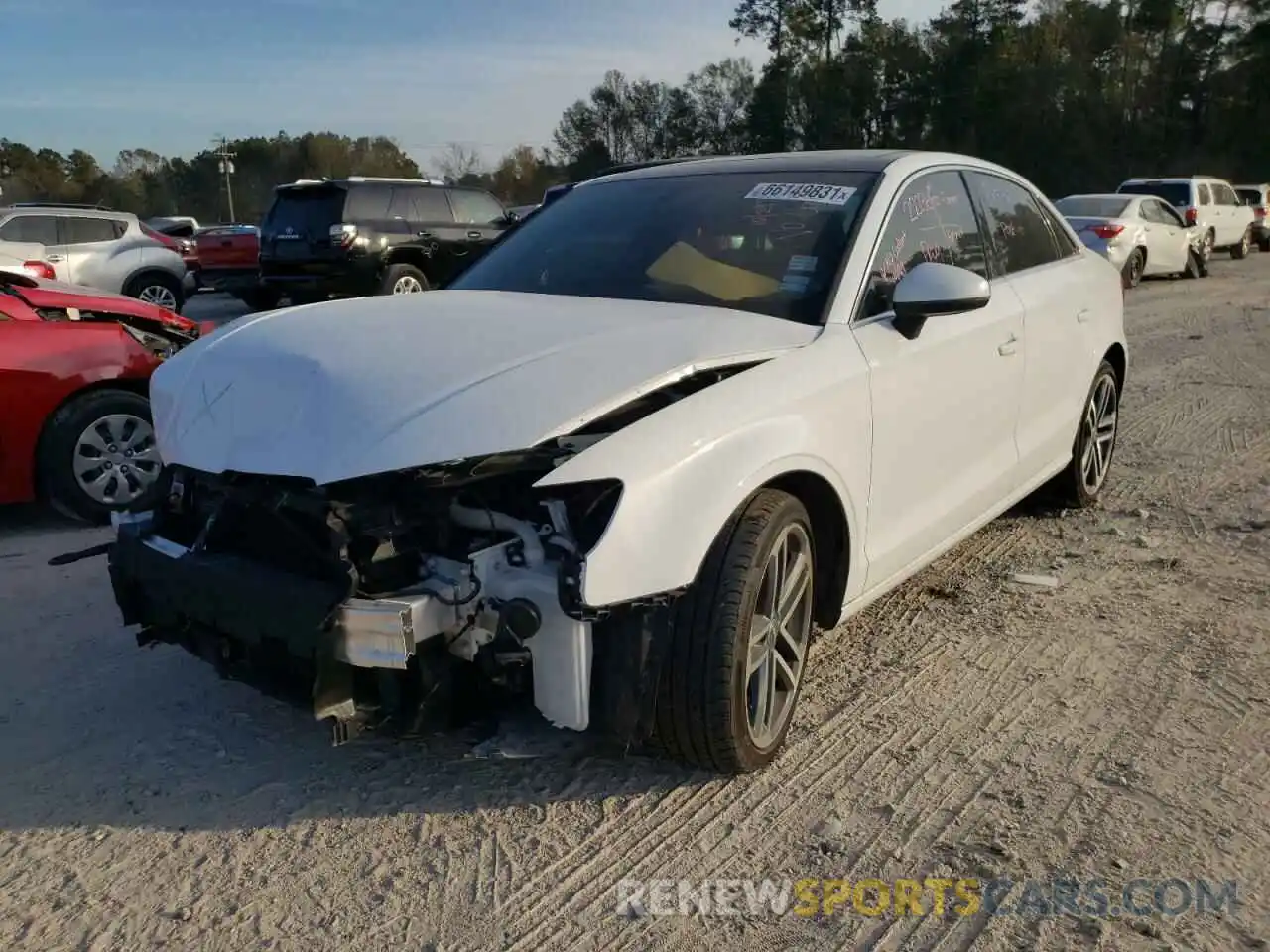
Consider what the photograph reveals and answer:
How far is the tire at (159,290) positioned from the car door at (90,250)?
25 cm

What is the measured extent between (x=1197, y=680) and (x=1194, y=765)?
642mm

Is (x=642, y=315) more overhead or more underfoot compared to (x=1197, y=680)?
more overhead

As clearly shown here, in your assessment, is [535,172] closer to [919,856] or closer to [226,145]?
[226,145]

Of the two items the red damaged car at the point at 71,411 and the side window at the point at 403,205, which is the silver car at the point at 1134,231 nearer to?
the side window at the point at 403,205

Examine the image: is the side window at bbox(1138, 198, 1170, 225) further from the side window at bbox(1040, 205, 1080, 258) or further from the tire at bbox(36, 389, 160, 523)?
the tire at bbox(36, 389, 160, 523)

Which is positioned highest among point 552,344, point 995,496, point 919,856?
point 552,344

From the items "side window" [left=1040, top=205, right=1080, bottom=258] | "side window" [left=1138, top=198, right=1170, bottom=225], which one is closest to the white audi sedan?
"side window" [left=1040, top=205, right=1080, bottom=258]

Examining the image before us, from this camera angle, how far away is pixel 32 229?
49.0 ft

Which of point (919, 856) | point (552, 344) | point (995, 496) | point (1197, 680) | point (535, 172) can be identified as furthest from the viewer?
point (535, 172)

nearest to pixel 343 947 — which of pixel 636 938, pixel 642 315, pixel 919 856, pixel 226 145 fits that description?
pixel 636 938

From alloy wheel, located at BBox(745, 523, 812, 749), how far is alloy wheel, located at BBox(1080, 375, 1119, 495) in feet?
9.17

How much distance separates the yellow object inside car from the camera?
3574mm

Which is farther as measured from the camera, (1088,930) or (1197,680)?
(1197,680)

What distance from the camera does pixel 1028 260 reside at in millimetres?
4852
